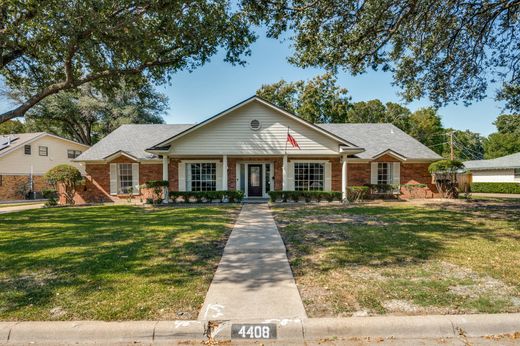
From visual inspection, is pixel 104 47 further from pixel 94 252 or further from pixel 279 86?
pixel 279 86

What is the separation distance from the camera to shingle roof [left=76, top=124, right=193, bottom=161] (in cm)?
1850

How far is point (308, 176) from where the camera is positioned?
18.2 metres

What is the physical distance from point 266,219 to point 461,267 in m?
6.35

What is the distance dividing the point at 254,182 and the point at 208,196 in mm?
3332

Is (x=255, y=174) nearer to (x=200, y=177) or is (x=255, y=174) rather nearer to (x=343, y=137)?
(x=200, y=177)

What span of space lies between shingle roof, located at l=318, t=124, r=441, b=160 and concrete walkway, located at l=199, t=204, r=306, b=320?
13.9 meters

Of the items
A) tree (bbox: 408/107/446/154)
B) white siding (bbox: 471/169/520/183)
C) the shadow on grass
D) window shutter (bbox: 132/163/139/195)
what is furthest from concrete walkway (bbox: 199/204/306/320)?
tree (bbox: 408/107/446/154)

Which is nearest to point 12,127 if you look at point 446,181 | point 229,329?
point 229,329

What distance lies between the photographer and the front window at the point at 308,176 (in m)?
18.2

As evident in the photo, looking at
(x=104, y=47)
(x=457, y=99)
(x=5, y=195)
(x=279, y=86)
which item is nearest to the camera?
(x=104, y=47)

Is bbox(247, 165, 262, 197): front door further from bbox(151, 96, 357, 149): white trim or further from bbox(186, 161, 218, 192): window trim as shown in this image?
bbox(151, 96, 357, 149): white trim

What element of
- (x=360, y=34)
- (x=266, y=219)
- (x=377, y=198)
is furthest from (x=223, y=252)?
(x=377, y=198)

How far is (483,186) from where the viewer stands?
28547 mm

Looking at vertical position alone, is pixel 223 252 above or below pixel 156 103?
below
